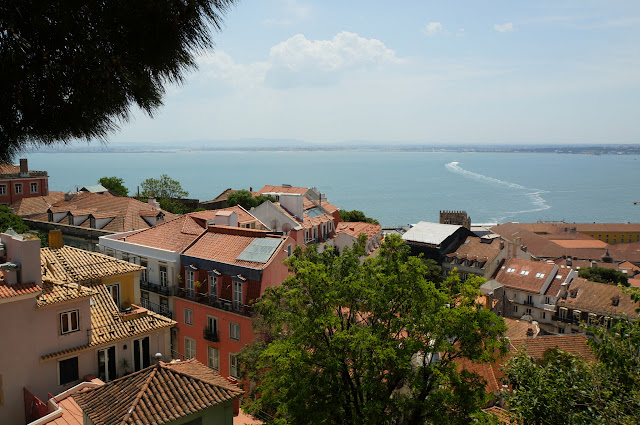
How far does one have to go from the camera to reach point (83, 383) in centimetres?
1274

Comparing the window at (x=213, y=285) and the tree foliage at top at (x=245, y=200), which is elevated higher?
the tree foliage at top at (x=245, y=200)

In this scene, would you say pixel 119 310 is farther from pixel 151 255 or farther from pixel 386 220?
pixel 386 220

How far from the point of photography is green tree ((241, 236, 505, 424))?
11.7 meters

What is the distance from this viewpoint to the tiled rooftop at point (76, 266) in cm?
1475

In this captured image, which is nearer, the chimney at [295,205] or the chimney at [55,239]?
the chimney at [55,239]

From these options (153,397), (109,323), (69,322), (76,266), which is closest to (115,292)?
(76,266)

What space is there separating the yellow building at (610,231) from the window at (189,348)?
105 metres

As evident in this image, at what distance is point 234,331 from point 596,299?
128 ft

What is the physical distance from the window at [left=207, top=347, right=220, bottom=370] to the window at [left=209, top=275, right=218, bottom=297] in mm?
2524

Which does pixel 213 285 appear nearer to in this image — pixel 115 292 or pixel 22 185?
pixel 115 292

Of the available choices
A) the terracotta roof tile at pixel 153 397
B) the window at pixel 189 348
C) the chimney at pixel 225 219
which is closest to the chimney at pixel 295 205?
the chimney at pixel 225 219

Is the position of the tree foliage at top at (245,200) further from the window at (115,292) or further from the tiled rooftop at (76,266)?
the window at (115,292)

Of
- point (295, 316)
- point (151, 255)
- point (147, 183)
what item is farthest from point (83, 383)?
point (147, 183)

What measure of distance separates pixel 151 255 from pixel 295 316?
563 inches
